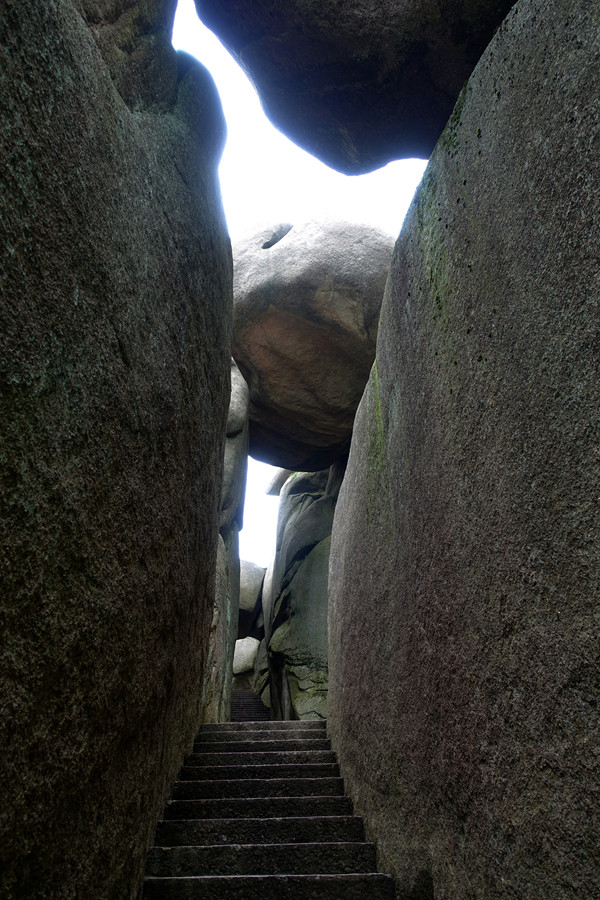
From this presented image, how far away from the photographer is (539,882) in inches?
50.3

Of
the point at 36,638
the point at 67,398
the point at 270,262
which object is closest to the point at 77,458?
the point at 67,398

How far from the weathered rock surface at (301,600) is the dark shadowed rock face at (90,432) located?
740cm

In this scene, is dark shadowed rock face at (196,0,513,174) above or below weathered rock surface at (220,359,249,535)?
above

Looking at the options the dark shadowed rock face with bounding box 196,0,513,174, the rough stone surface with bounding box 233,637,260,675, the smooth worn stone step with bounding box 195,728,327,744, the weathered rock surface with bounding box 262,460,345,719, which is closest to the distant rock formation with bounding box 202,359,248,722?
the smooth worn stone step with bounding box 195,728,327,744

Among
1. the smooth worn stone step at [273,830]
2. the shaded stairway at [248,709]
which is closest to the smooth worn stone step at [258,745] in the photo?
the smooth worn stone step at [273,830]

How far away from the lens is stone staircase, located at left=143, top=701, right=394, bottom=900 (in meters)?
2.43

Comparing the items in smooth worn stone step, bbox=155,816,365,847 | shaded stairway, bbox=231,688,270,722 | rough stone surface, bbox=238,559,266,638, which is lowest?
shaded stairway, bbox=231,688,270,722

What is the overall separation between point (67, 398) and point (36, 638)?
0.52 meters

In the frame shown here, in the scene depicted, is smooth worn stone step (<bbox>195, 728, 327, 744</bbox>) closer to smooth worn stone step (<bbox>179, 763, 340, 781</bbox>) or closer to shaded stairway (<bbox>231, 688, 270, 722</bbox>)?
smooth worn stone step (<bbox>179, 763, 340, 781</bbox>)

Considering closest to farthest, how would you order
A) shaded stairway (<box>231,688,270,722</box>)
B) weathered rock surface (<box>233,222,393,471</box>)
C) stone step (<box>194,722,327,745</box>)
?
stone step (<box>194,722,327,745</box>) < weathered rock surface (<box>233,222,393,471</box>) < shaded stairway (<box>231,688,270,722</box>)

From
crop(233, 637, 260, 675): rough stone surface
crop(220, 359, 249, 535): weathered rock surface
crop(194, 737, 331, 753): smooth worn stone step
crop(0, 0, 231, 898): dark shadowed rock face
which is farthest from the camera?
crop(233, 637, 260, 675): rough stone surface

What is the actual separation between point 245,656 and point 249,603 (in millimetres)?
2299

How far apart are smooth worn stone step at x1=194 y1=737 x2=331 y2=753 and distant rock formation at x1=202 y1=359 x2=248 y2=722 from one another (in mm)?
1720

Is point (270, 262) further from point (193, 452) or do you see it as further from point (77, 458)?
point (77, 458)
